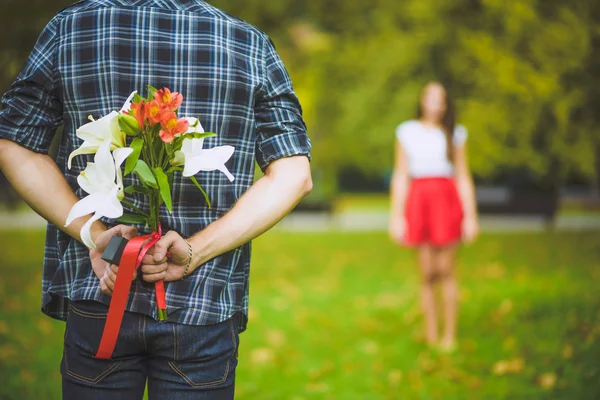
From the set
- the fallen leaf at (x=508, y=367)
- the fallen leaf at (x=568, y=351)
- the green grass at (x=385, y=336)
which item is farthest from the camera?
the fallen leaf at (x=568, y=351)

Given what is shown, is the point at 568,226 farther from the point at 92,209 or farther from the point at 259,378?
the point at 92,209

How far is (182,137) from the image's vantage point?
171 centimetres

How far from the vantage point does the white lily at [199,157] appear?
1.71 metres

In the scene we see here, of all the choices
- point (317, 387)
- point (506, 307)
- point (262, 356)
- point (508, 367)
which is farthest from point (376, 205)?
point (317, 387)

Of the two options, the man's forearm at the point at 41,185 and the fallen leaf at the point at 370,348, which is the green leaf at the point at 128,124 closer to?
the man's forearm at the point at 41,185

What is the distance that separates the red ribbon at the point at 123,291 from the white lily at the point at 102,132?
0.79ft

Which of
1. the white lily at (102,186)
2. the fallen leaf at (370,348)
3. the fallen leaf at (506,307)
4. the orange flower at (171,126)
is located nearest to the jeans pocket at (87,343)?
the white lily at (102,186)

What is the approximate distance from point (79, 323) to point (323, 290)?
7433 mm

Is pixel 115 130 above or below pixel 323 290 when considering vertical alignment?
above

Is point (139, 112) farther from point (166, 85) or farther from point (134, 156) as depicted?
point (166, 85)

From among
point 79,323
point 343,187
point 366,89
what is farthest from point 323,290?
point 343,187

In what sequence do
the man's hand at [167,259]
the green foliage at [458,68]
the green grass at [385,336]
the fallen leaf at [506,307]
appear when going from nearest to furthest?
the man's hand at [167,259] < the green grass at [385,336] < the green foliage at [458,68] < the fallen leaf at [506,307]

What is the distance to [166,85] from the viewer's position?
186 centimetres

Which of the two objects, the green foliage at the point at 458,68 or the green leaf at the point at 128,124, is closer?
the green leaf at the point at 128,124
